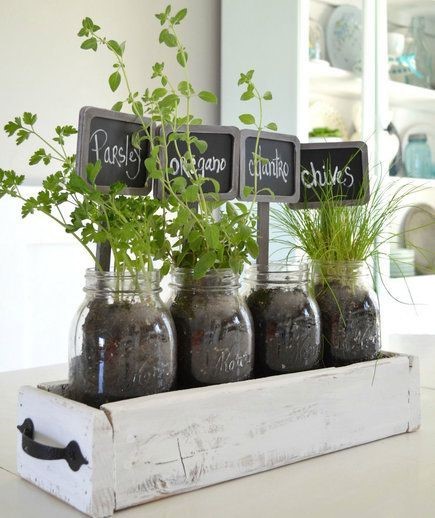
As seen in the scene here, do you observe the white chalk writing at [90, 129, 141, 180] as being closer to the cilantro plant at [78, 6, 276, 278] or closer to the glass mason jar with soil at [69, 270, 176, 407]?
the cilantro plant at [78, 6, 276, 278]

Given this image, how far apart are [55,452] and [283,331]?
289 millimetres

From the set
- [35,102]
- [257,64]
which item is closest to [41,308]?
[35,102]

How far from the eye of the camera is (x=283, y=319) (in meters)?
0.84

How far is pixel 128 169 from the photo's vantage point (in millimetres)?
851

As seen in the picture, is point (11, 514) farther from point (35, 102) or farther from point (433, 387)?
point (35, 102)

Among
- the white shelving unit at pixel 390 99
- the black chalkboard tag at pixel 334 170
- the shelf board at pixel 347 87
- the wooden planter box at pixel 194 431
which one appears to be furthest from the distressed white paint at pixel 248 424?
the shelf board at pixel 347 87

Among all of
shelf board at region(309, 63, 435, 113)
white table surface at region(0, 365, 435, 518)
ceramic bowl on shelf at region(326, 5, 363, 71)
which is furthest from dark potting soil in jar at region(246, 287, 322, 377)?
ceramic bowl on shelf at region(326, 5, 363, 71)

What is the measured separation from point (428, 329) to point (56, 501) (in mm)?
2843

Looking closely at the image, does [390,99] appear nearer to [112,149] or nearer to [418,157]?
[418,157]

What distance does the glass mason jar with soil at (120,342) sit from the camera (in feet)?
2.35

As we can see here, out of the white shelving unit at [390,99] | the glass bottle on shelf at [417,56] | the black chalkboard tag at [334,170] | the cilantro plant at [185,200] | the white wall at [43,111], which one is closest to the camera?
the cilantro plant at [185,200]

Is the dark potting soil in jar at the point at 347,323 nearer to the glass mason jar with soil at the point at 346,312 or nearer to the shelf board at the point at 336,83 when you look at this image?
the glass mason jar with soil at the point at 346,312

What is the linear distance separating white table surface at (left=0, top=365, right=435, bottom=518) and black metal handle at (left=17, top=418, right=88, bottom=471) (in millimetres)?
41

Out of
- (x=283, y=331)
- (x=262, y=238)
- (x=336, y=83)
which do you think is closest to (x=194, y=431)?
(x=283, y=331)
